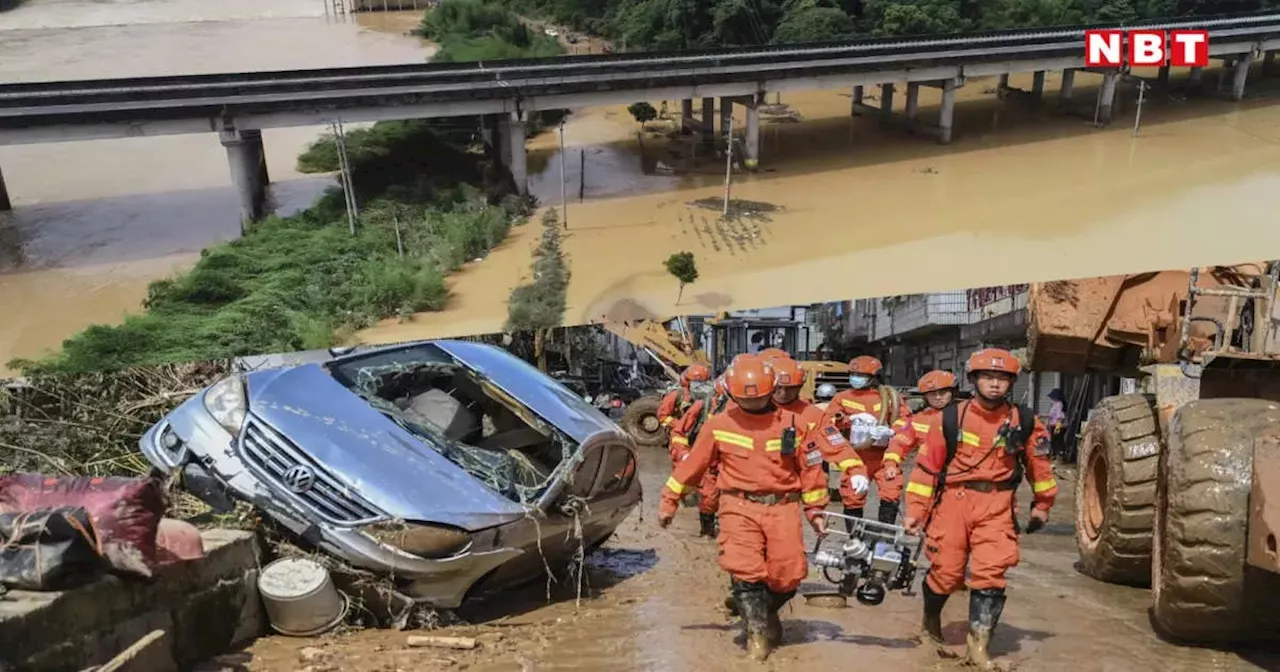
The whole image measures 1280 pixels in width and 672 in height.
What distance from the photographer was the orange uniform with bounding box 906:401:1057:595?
4.49m

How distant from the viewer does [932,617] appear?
15.6 ft

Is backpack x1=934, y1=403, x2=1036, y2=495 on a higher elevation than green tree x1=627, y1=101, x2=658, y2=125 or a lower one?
higher

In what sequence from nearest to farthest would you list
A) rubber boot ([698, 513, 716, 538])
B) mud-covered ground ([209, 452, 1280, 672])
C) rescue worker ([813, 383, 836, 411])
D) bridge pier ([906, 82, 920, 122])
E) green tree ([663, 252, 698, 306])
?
mud-covered ground ([209, 452, 1280, 672]) → rubber boot ([698, 513, 716, 538]) → rescue worker ([813, 383, 836, 411]) → green tree ([663, 252, 698, 306]) → bridge pier ([906, 82, 920, 122])

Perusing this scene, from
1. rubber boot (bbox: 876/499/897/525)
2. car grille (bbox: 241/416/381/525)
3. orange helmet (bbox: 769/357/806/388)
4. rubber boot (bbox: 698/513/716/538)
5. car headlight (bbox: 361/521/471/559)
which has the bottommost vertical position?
rubber boot (bbox: 698/513/716/538)

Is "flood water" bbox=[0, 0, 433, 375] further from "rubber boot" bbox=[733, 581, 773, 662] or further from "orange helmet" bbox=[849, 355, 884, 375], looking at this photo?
"rubber boot" bbox=[733, 581, 773, 662]

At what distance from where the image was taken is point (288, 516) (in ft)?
14.6

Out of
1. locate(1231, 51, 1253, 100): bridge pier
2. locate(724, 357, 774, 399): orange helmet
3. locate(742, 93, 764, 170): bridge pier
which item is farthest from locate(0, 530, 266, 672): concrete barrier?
locate(1231, 51, 1253, 100): bridge pier

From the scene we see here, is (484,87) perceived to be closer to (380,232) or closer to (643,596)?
(380,232)

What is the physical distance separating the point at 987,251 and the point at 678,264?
23.3 ft

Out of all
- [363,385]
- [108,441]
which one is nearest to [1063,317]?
[363,385]

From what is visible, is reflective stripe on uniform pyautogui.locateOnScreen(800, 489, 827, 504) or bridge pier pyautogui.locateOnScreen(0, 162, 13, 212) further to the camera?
bridge pier pyautogui.locateOnScreen(0, 162, 13, 212)

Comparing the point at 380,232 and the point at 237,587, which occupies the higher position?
the point at 237,587

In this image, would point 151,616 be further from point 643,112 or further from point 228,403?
point 643,112

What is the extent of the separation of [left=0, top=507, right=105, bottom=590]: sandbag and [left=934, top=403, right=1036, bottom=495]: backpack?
11.7ft
